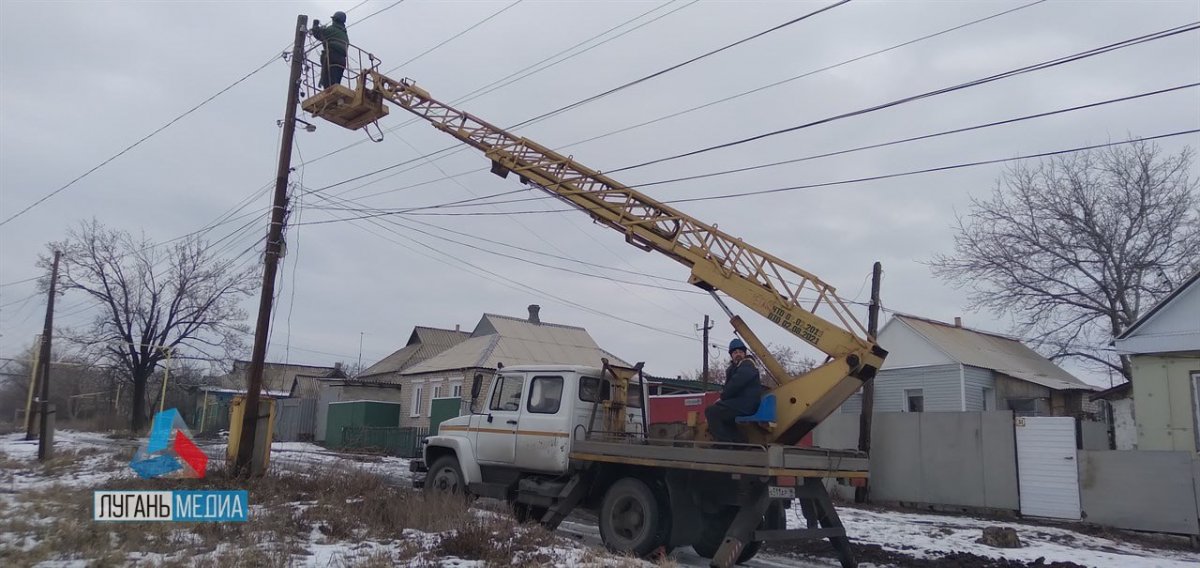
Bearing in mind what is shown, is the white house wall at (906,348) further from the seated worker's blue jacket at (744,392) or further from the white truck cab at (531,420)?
the seated worker's blue jacket at (744,392)

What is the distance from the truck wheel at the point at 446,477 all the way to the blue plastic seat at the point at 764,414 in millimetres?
4302

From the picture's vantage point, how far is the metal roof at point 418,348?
4469cm

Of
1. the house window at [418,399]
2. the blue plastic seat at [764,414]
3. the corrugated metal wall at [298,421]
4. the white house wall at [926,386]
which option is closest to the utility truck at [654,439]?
the blue plastic seat at [764,414]

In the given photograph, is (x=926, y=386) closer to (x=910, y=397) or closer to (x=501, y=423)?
(x=910, y=397)

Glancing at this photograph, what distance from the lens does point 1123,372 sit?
89.6 ft

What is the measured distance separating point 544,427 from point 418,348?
1410 inches

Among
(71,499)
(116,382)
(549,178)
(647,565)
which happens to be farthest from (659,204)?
(116,382)

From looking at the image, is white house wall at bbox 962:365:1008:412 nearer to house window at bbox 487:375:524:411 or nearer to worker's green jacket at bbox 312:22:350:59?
house window at bbox 487:375:524:411

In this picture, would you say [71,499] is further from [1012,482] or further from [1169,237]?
[1169,237]

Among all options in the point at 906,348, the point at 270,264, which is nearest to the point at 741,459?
the point at 270,264

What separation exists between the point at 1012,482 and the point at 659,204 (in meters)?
10.3

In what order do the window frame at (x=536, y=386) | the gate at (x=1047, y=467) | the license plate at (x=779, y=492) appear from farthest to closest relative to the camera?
1. the gate at (x=1047, y=467)
2. the window frame at (x=536, y=386)
3. the license plate at (x=779, y=492)

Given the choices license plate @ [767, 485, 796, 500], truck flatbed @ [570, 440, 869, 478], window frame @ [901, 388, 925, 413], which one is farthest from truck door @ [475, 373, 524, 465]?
window frame @ [901, 388, 925, 413]

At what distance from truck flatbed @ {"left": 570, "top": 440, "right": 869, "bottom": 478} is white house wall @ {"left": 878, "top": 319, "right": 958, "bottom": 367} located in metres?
19.7
